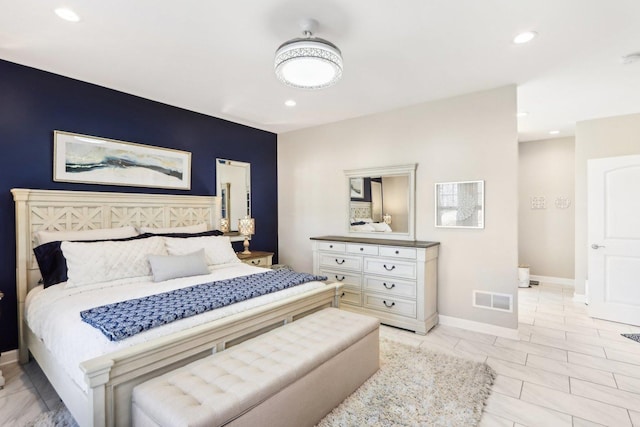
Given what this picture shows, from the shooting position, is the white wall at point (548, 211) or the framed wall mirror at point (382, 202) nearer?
the framed wall mirror at point (382, 202)

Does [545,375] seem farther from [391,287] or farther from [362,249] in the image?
[362,249]

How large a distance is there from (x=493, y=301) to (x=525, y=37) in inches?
97.6

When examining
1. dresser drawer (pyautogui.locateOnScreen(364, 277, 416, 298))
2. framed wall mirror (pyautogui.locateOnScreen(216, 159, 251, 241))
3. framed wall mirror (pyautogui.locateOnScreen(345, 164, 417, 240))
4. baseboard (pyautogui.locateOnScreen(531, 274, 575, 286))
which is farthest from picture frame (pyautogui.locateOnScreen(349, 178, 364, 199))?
baseboard (pyautogui.locateOnScreen(531, 274, 575, 286))

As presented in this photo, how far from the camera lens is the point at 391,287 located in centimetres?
361

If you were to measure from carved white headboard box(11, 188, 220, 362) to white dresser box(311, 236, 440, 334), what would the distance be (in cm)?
183

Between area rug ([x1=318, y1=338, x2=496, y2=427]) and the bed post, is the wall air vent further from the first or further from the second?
the bed post

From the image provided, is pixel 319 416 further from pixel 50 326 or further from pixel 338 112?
pixel 338 112

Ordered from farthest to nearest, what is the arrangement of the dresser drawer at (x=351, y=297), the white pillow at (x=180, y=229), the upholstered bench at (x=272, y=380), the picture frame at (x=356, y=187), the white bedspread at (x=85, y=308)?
1. the picture frame at (x=356, y=187)
2. the dresser drawer at (x=351, y=297)
3. the white pillow at (x=180, y=229)
4. the white bedspread at (x=85, y=308)
5. the upholstered bench at (x=272, y=380)

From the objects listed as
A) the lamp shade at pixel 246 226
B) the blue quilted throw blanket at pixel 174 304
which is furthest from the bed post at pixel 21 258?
the lamp shade at pixel 246 226

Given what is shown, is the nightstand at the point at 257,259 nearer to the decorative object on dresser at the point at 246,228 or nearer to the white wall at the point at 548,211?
the decorative object on dresser at the point at 246,228

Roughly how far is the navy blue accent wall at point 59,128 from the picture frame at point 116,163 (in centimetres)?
6

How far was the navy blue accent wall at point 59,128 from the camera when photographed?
2.74 metres

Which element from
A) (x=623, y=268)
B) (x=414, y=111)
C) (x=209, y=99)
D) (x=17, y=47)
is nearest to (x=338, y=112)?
(x=414, y=111)

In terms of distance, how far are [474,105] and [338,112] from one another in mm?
1622
